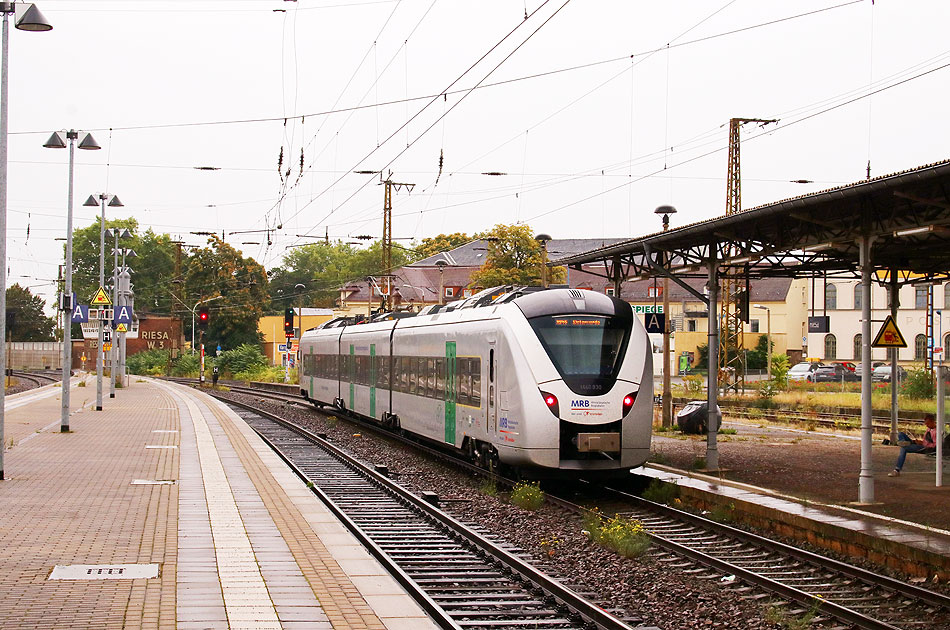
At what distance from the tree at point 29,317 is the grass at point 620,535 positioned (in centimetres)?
10973

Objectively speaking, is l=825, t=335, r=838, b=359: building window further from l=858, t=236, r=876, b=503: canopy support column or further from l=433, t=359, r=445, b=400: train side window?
l=858, t=236, r=876, b=503: canopy support column

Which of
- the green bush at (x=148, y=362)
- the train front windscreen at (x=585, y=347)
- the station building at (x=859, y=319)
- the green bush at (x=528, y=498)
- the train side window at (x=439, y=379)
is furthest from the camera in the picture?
the green bush at (x=148, y=362)

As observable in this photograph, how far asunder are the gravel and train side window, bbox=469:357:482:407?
143cm

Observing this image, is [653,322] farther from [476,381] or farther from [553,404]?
[553,404]

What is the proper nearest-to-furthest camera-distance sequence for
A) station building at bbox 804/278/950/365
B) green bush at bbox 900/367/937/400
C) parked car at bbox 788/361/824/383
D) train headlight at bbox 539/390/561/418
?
train headlight at bbox 539/390/561/418 → green bush at bbox 900/367/937/400 → parked car at bbox 788/361/824/383 → station building at bbox 804/278/950/365

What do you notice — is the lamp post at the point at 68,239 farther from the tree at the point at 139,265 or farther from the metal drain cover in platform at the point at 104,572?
the tree at the point at 139,265

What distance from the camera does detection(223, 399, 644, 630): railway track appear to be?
885cm

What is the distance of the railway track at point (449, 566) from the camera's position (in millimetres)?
8852

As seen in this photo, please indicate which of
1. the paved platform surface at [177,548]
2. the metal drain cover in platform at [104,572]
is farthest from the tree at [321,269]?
the metal drain cover in platform at [104,572]

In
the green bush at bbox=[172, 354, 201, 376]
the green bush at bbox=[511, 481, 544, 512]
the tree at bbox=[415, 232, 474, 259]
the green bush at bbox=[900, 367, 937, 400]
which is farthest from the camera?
the tree at bbox=[415, 232, 474, 259]

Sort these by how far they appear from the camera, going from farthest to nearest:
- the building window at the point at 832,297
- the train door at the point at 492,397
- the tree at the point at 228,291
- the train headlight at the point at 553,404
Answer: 1. the tree at the point at 228,291
2. the building window at the point at 832,297
3. the train door at the point at 492,397
4. the train headlight at the point at 553,404

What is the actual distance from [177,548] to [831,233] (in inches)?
401

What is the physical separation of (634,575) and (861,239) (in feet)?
20.2

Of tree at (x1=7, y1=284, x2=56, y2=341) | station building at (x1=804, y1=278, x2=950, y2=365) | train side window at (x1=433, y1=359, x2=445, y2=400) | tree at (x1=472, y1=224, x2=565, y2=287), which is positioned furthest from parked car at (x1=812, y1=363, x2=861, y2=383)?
tree at (x1=7, y1=284, x2=56, y2=341)
